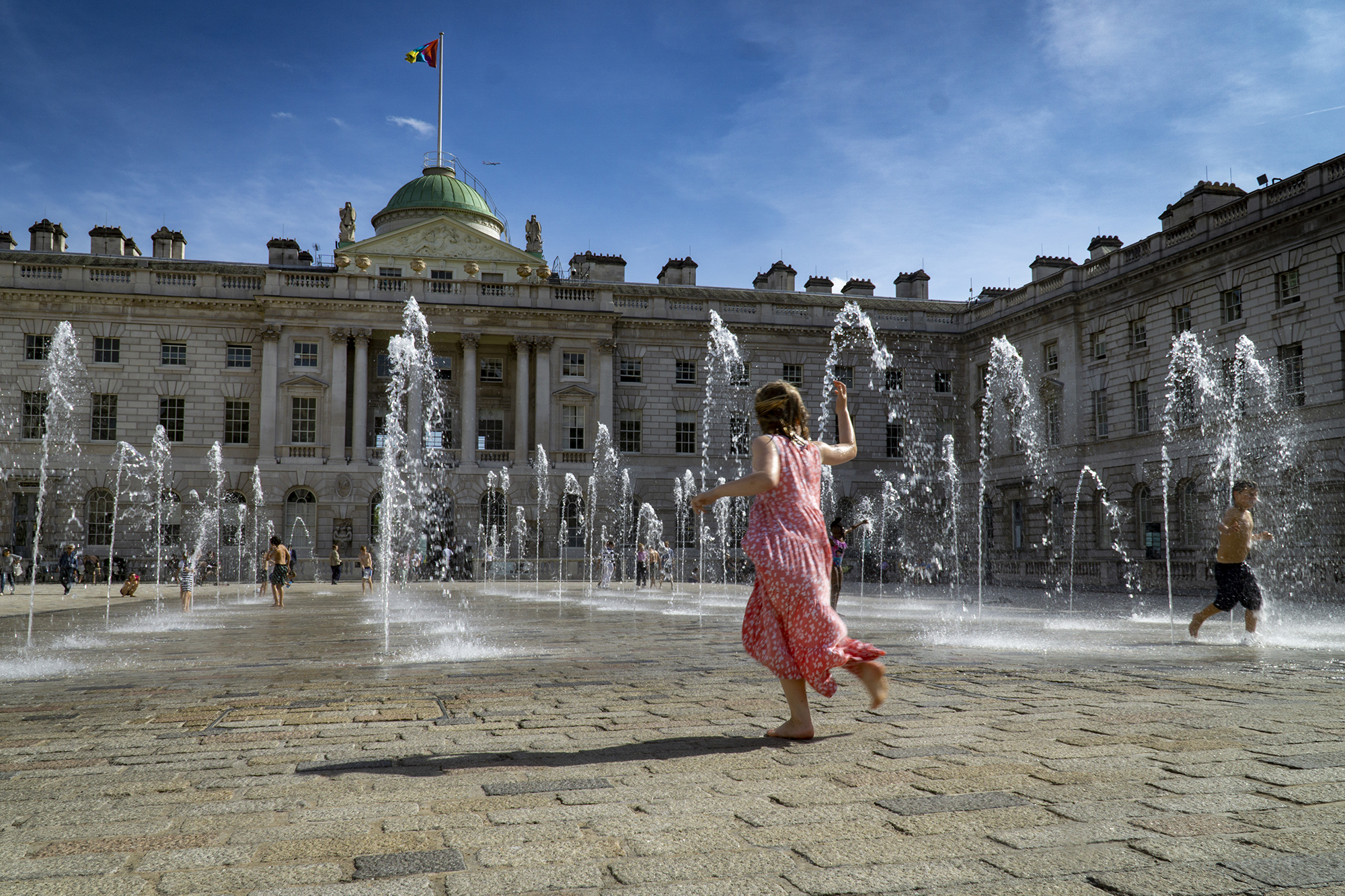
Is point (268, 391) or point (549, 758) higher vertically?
point (268, 391)

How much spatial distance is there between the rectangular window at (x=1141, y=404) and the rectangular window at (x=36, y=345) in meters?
42.8

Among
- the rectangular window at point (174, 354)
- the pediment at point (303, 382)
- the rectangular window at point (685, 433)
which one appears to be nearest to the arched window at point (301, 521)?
the pediment at point (303, 382)

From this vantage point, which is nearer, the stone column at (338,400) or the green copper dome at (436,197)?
the stone column at (338,400)

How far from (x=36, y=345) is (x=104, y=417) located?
13.0 feet

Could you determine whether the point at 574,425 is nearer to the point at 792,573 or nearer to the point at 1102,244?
the point at 1102,244

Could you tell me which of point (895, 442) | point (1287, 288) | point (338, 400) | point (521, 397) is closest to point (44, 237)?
point (338, 400)

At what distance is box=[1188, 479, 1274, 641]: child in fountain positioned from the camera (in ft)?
34.0

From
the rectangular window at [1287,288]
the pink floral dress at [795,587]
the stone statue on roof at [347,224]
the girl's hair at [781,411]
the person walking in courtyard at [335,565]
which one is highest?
the stone statue on roof at [347,224]

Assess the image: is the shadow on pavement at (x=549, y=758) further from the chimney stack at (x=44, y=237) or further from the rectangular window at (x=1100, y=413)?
the chimney stack at (x=44, y=237)

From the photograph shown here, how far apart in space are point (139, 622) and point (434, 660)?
914cm

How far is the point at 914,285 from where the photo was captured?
52188mm

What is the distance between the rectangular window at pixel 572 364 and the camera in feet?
148

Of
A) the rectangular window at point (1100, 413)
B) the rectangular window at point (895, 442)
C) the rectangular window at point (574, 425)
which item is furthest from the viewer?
the rectangular window at point (895, 442)

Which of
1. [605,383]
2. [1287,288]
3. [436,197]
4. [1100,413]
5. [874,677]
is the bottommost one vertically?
[874,677]
